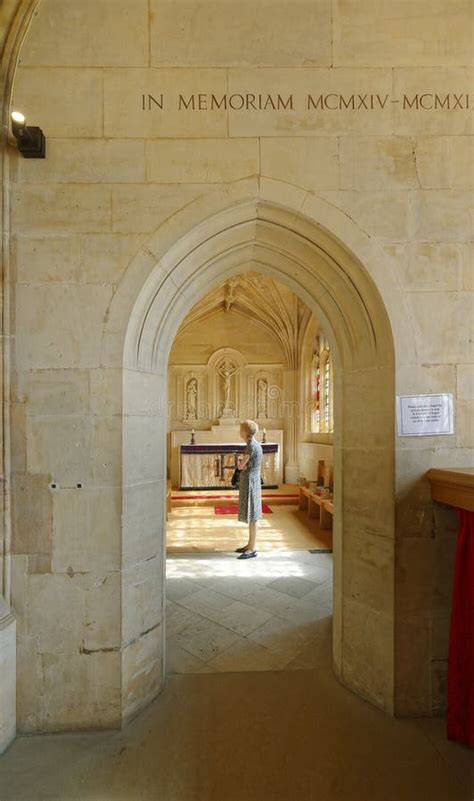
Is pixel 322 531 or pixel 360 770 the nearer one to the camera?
pixel 360 770

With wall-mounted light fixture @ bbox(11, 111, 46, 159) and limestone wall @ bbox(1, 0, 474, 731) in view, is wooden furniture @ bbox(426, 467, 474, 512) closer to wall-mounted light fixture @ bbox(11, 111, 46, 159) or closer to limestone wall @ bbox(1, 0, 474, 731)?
limestone wall @ bbox(1, 0, 474, 731)

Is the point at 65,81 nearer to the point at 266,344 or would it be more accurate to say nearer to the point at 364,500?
the point at 364,500

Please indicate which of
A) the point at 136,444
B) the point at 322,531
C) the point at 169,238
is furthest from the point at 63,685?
the point at 322,531

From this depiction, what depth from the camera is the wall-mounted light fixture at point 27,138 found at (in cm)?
181

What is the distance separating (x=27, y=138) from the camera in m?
1.85

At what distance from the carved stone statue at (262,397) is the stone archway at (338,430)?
8016 mm

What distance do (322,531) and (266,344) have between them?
21.6ft

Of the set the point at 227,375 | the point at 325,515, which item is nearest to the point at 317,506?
the point at 325,515

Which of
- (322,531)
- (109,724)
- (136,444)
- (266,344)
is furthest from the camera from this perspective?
(266,344)

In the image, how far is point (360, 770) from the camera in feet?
5.39

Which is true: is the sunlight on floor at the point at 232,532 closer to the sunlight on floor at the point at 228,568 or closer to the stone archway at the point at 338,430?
the sunlight on floor at the point at 228,568

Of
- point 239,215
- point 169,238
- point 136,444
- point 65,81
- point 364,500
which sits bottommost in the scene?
point 364,500

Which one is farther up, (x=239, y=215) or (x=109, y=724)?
(x=239, y=215)

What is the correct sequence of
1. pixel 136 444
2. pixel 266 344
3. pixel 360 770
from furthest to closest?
pixel 266 344 < pixel 136 444 < pixel 360 770
